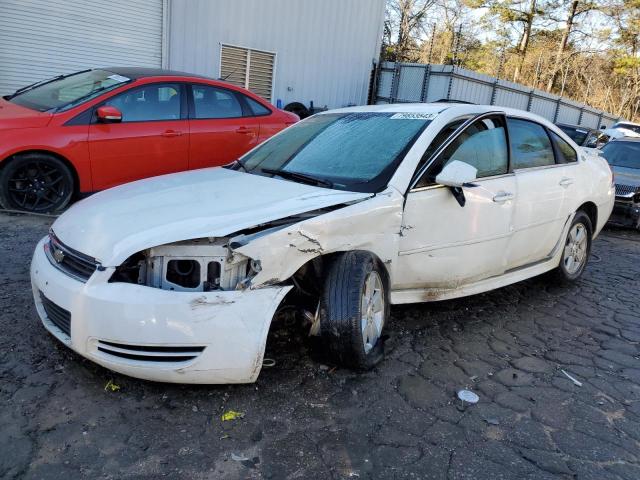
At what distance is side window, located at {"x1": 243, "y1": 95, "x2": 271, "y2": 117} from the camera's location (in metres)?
6.89

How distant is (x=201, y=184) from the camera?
11.6 ft

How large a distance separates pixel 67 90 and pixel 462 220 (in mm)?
4676

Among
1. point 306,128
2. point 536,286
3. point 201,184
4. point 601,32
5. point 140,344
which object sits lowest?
point 536,286

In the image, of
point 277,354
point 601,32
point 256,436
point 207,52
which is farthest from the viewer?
point 601,32

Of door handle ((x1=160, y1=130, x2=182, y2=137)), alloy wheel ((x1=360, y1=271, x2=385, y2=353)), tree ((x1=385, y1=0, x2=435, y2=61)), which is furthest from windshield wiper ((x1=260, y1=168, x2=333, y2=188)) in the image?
tree ((x1=385, y1=0, x2=435, y2=61))

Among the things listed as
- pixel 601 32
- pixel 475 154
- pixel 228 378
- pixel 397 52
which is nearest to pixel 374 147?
pixel 475 154

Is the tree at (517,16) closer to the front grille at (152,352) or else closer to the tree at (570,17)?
the tree at (570,17)

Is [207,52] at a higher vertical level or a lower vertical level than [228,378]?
higher

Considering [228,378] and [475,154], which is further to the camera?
[475,154]

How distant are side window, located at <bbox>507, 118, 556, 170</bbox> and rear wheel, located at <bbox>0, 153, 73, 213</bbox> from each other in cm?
425

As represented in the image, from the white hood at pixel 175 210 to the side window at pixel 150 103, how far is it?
2.64 m

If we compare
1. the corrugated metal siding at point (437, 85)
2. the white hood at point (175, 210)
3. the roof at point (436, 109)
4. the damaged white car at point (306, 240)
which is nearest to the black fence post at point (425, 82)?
the corrugated metal siding at point (437, 85)

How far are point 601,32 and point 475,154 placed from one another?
114 ft

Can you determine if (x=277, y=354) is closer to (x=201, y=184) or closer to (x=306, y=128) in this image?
(x=201, y=184)
